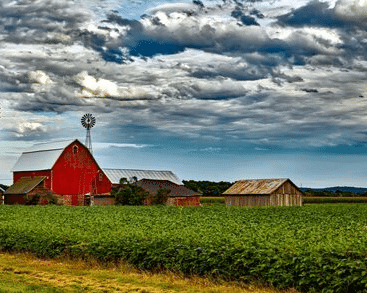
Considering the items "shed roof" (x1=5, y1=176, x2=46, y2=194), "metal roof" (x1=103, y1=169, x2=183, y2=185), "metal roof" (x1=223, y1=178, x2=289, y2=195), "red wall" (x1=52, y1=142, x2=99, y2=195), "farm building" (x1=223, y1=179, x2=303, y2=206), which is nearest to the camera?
"shed roof" (x1=5, y1=176, x2=46, y2=194)

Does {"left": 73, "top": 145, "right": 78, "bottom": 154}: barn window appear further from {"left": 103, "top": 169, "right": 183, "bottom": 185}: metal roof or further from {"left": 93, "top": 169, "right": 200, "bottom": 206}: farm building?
{"left": 103, "top": 169, "right": 183, "bottom": 185}: metal roof

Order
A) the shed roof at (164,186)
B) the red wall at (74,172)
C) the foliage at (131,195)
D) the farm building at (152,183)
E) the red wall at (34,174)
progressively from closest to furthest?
the foliage at (131,195) → the red wall at (34,174) → the red wall at (74,172) → the shed roof at (164,186) → the farm building at (152,183)

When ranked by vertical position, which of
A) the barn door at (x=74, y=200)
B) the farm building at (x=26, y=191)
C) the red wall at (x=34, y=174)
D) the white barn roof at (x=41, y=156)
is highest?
the white barn roof at (x=41, y=156)

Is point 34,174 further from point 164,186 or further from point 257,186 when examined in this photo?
point 257,186

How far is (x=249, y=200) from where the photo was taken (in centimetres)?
7631

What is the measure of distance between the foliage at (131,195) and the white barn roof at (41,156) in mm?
9166

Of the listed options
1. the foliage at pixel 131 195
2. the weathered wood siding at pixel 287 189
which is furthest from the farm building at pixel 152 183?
the weathered wood siding at pixel 287 189

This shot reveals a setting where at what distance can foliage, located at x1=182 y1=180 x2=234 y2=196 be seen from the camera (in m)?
110

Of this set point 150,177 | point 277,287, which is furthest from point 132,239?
point 150,177

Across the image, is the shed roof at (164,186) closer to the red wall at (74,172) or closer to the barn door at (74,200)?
the red wall at (74,172)

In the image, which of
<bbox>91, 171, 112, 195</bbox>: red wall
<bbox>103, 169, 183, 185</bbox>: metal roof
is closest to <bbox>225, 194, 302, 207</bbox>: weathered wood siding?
<bbox>103, 169, 183, 185</bbox>: metal roof

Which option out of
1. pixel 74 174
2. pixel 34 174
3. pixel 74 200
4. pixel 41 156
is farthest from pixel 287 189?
pixel 34 174

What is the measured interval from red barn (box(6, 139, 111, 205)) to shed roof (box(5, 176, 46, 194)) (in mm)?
392

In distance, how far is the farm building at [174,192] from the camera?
76312 mm
